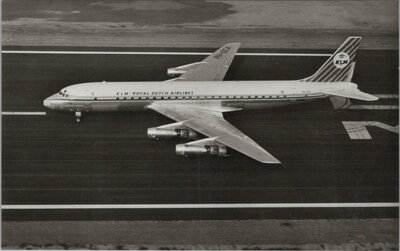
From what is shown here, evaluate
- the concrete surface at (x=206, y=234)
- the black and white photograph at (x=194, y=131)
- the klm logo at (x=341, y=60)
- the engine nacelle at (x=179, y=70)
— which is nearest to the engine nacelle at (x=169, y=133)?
the black and white photograph at (x=194, y=131)

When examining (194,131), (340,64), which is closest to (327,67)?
(340,64)

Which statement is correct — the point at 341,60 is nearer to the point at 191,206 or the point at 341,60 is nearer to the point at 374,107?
the point at 374,107

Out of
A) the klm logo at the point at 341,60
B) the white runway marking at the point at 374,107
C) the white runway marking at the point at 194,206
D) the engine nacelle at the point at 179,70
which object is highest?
the klm logo at the point at 341,60

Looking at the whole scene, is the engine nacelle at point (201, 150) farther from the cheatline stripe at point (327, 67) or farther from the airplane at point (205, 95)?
the cheatline stripe at point (327, 67)

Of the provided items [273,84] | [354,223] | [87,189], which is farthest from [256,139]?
[87,189]

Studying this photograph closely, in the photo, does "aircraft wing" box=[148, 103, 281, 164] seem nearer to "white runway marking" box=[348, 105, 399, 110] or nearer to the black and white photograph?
the black and white photograph

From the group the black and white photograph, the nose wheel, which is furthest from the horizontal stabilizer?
the nose wheel
